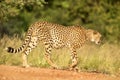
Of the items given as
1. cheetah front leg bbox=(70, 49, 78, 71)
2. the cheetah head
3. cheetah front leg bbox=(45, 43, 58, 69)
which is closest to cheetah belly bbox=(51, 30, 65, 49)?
cheetah front leg bbox=(45, 43, 58, 69)

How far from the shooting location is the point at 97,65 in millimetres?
13430

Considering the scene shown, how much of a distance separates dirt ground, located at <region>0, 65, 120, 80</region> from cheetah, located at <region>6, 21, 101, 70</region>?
3.18 ft

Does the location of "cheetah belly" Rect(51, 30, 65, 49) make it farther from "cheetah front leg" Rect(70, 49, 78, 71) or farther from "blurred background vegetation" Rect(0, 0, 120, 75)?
"blurred background vegetation" Rect(0, 0, 120, 75)

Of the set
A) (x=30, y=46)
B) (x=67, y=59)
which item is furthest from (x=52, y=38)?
(x=67, y=59)

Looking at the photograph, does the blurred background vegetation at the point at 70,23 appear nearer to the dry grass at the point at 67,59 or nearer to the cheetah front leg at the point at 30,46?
the dry grass at the point at 67,59

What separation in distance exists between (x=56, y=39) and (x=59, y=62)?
0.64 metres

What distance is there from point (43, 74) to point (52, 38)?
202 cm

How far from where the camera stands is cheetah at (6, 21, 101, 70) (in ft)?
41.9

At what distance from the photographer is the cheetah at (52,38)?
12781mm

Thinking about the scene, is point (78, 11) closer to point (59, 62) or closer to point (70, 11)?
point (70, 11)

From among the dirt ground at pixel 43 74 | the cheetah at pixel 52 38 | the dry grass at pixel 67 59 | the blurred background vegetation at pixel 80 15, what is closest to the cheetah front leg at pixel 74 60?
the cheetah at pixel 52 38

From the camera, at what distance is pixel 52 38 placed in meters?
13.1

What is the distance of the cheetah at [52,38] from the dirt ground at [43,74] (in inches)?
38.2

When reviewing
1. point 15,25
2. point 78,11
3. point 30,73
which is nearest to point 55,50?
point 30,73
